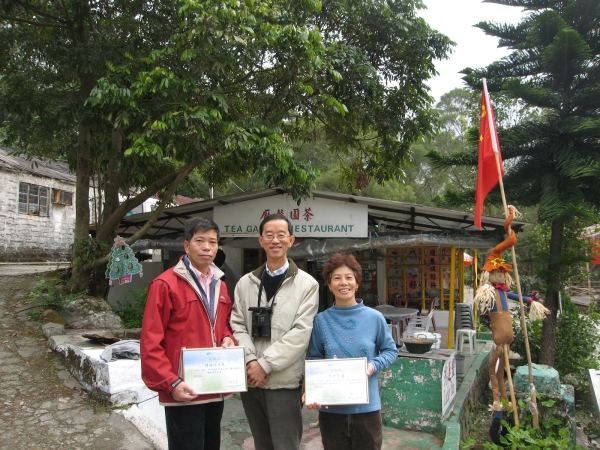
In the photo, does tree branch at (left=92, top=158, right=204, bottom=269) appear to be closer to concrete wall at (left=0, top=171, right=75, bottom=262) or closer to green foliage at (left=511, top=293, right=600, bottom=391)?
green foliage at (left=511, top=293, right=600, bottom=391)

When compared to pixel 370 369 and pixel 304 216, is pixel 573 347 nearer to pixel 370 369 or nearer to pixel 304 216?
pixel 304 216

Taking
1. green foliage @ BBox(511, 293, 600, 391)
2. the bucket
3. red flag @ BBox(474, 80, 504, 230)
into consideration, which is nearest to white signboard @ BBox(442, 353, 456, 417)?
the bucket

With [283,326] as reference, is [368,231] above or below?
above

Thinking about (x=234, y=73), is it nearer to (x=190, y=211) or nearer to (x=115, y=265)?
(x=190, y=211)

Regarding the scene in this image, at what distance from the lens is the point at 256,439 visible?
2395 mm

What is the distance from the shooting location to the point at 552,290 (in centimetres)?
654

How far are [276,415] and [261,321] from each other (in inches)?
17.7

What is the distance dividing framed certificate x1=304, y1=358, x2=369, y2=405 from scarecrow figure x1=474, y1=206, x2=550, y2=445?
239cm

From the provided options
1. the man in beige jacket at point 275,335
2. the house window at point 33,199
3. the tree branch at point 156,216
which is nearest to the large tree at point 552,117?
the tree branch at point 156,216

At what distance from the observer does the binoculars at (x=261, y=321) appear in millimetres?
2307

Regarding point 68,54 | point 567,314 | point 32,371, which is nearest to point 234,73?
point 68,54

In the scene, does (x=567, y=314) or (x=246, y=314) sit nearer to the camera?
(x=246, y=314)

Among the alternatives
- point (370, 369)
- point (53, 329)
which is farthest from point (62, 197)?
point (370, 369)

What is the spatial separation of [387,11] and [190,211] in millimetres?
4455
